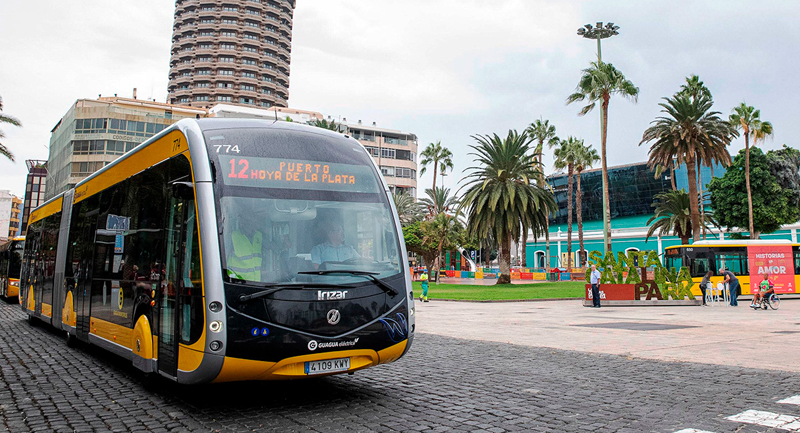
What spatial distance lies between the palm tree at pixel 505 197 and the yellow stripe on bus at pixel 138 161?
3309 centimetres

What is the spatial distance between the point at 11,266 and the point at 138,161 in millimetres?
22435

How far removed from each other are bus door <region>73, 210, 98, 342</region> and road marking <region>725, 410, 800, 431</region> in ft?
28.1

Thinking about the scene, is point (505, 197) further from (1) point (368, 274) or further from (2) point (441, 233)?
(1) point (368, 274)

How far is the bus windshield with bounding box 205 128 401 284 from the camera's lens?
5.64 meters

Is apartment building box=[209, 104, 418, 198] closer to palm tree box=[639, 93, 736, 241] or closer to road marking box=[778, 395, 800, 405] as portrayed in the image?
palm tree box=[639, 93, 736, 241]

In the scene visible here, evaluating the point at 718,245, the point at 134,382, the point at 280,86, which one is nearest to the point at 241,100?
the point at 280,86

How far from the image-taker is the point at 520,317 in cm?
1842

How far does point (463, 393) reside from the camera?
22.3ft

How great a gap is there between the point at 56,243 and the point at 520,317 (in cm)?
1270

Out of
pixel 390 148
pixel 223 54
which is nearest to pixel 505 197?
pixel 390 148

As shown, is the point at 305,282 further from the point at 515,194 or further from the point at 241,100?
the point at 241,100

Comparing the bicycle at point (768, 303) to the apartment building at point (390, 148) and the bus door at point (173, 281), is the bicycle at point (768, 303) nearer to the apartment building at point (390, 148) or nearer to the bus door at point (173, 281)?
the bus door at point (173, 281)

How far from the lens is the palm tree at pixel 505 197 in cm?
4175

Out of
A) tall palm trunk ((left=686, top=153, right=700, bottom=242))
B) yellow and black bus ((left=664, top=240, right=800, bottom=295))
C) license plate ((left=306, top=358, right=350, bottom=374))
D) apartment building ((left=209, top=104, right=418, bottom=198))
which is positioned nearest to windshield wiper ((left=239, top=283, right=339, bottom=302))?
license plate ((left=306, top=358, right=350, bottom=374))
